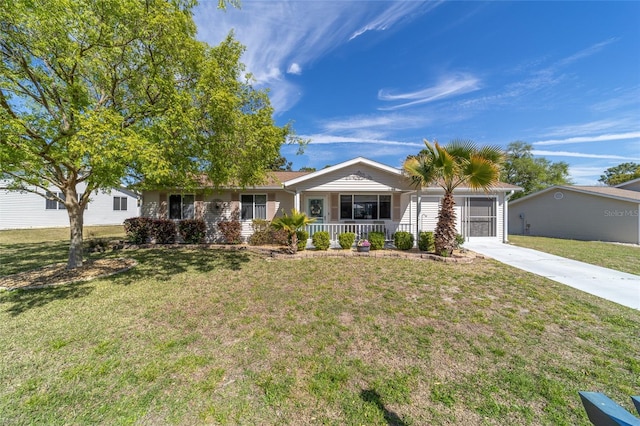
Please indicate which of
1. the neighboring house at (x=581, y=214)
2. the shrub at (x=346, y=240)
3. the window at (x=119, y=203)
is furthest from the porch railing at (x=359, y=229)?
the window at (x=119, y=203)

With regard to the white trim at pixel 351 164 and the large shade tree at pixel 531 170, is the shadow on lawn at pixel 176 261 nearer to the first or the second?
the white trim at pixel 351 164

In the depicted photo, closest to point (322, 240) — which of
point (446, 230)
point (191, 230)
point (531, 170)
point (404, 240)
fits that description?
point (404, 240)

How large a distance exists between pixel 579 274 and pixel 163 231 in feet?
52.0

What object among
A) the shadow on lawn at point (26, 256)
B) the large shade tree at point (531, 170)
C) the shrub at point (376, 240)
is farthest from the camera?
the large shade tree at point (531, 170)

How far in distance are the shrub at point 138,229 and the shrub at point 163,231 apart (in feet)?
0.76

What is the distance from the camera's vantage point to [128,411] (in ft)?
8.23

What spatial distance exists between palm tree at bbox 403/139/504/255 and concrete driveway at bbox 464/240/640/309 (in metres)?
2.15

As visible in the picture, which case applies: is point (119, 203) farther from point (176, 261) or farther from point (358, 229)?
point (358, 229)

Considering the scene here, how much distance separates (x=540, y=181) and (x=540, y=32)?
31892 millimetres

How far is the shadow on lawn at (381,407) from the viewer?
238cm

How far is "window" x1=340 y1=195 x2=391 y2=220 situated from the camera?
12266 millimetres

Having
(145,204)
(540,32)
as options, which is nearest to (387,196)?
(540,32)

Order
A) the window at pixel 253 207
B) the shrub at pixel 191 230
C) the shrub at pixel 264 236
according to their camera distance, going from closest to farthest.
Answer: the shrub at pixel 264 236 < the shrub at pixel 191 230 < the window at pixel 253 207

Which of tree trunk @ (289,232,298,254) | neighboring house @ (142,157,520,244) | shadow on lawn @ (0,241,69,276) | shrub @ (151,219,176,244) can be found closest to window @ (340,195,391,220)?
neighboring house @ (142,157,520,244)
